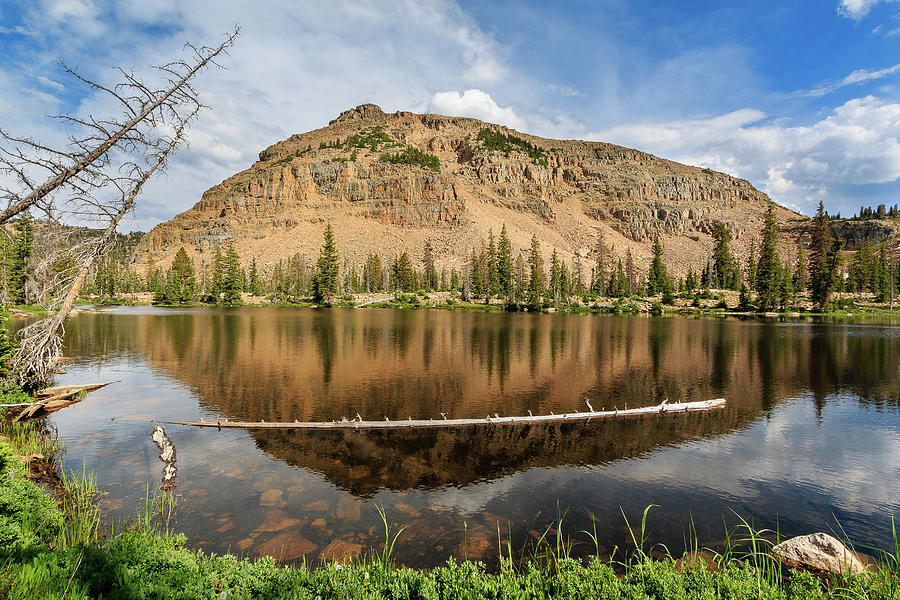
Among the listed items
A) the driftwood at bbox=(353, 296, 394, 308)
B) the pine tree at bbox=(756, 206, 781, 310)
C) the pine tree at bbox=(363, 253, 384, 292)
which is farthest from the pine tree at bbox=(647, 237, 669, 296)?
the pine tree at bbox=(363, 253, 384, 292)

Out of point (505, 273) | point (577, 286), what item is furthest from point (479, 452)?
point (577, 286)

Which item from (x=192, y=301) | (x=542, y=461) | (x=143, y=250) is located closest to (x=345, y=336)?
(x=542, y=461)

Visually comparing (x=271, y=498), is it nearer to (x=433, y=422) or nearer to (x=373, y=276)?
(x=433, y=422)

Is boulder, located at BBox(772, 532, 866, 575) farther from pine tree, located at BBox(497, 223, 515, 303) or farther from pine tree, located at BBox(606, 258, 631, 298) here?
pine tree, located at BBox(606, 258, 631, 298)

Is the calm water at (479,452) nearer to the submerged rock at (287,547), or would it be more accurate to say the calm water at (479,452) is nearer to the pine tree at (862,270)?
the submerged rock at (287,547)

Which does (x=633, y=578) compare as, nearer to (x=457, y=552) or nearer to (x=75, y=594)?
(x=457, y=552)

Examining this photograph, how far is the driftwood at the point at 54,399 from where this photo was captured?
14586 mm

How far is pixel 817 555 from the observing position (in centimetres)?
743

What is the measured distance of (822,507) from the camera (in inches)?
408

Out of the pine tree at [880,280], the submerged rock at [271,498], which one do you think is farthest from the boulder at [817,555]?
the pine tree at [880,280]

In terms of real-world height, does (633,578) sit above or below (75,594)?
below

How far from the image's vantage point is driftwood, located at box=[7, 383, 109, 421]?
1459cm

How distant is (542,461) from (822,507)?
688cm

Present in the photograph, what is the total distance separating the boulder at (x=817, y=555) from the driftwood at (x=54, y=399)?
21289 mm
